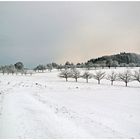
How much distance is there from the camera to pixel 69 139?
16.8 m

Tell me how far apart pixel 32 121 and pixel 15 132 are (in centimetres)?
365

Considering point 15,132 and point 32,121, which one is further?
point 32,121

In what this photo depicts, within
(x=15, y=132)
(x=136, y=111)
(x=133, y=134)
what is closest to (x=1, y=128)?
(x=15, y=132)

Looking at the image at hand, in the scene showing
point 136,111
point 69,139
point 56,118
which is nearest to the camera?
point 69,139

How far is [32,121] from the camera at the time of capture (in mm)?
21953

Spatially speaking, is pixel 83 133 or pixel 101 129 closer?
pixel 83 133

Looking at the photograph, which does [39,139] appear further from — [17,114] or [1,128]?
Result: [17,114]

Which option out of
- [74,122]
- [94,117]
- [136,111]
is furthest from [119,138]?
[136,111]

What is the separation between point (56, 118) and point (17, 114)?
183 inches

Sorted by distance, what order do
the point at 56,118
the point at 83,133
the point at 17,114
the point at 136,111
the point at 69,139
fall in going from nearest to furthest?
the point at 69,139 → the point at 83,133 → the point at 56,118 → the point at 17,114 → the point at 136,111

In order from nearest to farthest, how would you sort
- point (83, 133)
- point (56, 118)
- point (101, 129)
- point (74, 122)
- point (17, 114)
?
point (83, 133)
point (101, 129)
point (74, 122)
point (56, 118)
point (17, 114)

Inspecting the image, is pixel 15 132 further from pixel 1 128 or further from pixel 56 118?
pixel 56 118

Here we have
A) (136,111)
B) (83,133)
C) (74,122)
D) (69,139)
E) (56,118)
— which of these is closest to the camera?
(69,139)

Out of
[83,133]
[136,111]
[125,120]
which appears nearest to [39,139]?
[83,133]
